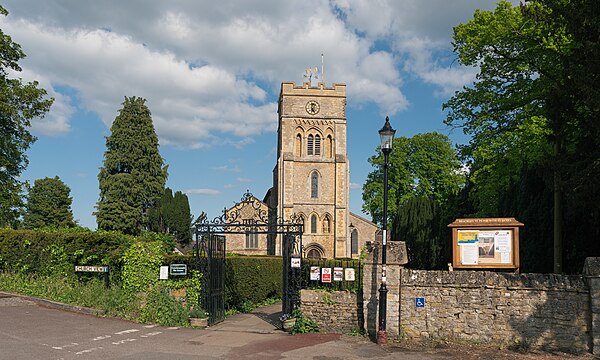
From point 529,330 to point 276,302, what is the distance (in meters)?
14.3

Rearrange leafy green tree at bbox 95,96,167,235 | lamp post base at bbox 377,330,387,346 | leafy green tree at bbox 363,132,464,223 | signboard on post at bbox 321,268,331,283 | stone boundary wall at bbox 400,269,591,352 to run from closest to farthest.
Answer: stone boundary wall at bbox 400,269,591,352 < lamp post base at bbox 377,330,387,346 < signboard on post at bbox 321,268,331,283 < leafy green tree at bbox 95,96,167,235 < leafy green tree at bbox 363,132,464,223

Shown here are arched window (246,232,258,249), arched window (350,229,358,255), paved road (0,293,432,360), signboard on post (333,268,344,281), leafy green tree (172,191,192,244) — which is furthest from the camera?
arched window (350,229,358,255)

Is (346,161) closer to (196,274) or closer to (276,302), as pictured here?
(276,302)

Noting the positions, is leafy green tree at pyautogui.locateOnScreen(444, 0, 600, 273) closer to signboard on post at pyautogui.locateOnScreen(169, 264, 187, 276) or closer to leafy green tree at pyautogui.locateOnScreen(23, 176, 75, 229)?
signboard on post at pyautogui.locateOnScreen(169, 264, 187, 276)

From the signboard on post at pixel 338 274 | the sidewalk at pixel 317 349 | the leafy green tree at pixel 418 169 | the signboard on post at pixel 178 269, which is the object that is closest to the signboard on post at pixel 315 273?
the signboard on post at pixel 338 274

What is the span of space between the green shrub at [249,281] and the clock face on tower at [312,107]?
2917 centimetres

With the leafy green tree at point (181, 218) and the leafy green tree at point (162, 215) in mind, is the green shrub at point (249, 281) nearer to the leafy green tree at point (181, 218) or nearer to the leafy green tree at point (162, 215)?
the leafy green tree at point (162, 215)

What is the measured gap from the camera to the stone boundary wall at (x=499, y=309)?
1048cm

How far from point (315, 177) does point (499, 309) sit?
4094 centimetres

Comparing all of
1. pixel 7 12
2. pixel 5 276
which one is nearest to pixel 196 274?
pixel 5 276

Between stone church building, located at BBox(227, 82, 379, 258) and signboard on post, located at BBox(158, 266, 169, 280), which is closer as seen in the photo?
signboard on post, located at BBox(158, 266, 169, 280)

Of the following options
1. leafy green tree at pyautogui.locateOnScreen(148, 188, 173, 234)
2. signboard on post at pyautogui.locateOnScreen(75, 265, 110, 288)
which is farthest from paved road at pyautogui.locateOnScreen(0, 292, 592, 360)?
leafy green tree at pyautogui.locateOnScreen(148, 188, 173, 234)

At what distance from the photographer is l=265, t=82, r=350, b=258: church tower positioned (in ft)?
165

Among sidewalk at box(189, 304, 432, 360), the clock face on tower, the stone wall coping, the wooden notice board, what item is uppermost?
the clock face on tower
